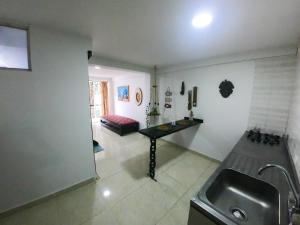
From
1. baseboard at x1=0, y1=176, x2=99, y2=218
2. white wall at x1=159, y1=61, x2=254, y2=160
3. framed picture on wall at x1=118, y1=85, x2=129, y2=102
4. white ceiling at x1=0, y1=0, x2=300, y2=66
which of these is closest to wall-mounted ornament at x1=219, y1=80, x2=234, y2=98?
white wall at x1=159, y1=61, x2=254, y2=160

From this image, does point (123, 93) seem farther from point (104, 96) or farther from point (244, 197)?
point (244, 197)

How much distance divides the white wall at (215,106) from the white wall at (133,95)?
1055 millimetres

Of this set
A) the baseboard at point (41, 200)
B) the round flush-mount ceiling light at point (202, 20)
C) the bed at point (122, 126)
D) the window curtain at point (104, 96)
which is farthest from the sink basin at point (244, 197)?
the window curtain at point (104, 96)

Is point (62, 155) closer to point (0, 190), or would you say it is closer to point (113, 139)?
point (0, 190)

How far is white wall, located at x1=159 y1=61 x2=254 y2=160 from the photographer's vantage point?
2418 millimetres

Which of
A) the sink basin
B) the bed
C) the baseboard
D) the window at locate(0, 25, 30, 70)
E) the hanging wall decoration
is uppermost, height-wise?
the window at locate(0, 25, 30, 70)

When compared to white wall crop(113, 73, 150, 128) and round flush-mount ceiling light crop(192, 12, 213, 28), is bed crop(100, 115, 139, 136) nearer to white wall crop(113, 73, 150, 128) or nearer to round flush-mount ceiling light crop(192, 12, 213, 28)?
white wall crop(113, 73, 150, 128)

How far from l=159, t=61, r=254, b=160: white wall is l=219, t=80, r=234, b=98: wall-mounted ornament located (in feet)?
0.21

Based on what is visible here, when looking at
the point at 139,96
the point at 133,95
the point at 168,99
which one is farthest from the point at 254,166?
the point at 133,95

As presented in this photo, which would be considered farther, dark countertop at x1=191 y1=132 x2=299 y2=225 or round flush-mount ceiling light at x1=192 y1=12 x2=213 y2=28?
round flush-mount ceiling light at x1=192 y1=12 x2=213 y2=28

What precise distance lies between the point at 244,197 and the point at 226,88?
201 cm

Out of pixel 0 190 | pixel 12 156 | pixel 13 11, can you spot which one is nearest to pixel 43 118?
pixel 12 156

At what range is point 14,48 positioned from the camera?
58.9 inches

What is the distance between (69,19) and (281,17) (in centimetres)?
216
